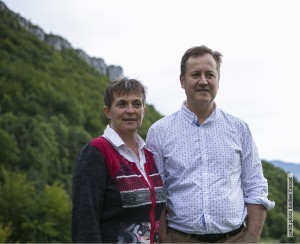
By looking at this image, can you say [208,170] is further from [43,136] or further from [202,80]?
[43,136]

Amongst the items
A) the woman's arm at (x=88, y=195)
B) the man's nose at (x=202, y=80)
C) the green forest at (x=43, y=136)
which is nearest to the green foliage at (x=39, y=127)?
the green forest at (x=43, y=136)

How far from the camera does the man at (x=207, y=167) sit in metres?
4.02

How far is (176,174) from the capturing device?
414 centimetres

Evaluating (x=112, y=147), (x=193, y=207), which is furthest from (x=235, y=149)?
(x=112, y=147)

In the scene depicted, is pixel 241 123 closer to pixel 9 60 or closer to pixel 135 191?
pixel 135 191

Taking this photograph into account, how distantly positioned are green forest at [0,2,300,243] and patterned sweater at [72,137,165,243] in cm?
1971

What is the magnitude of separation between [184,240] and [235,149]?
87 cm

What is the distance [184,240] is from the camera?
13.4 ft

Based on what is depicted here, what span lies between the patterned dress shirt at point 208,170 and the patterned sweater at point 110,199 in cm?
45

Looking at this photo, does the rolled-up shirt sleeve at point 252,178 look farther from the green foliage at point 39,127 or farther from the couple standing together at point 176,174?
the green foliage at point 39,127

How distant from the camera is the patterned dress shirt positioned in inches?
158

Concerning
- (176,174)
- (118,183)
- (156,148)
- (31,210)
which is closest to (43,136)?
(31,210)

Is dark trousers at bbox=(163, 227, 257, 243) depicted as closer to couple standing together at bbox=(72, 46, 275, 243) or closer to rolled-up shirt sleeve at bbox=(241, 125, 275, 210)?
couple standing together at bbox=(72, 46, 275, 243)

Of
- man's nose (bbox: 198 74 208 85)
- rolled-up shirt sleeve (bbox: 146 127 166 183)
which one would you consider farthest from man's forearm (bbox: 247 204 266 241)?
man's nose (bbox: 198 74 208 85)
